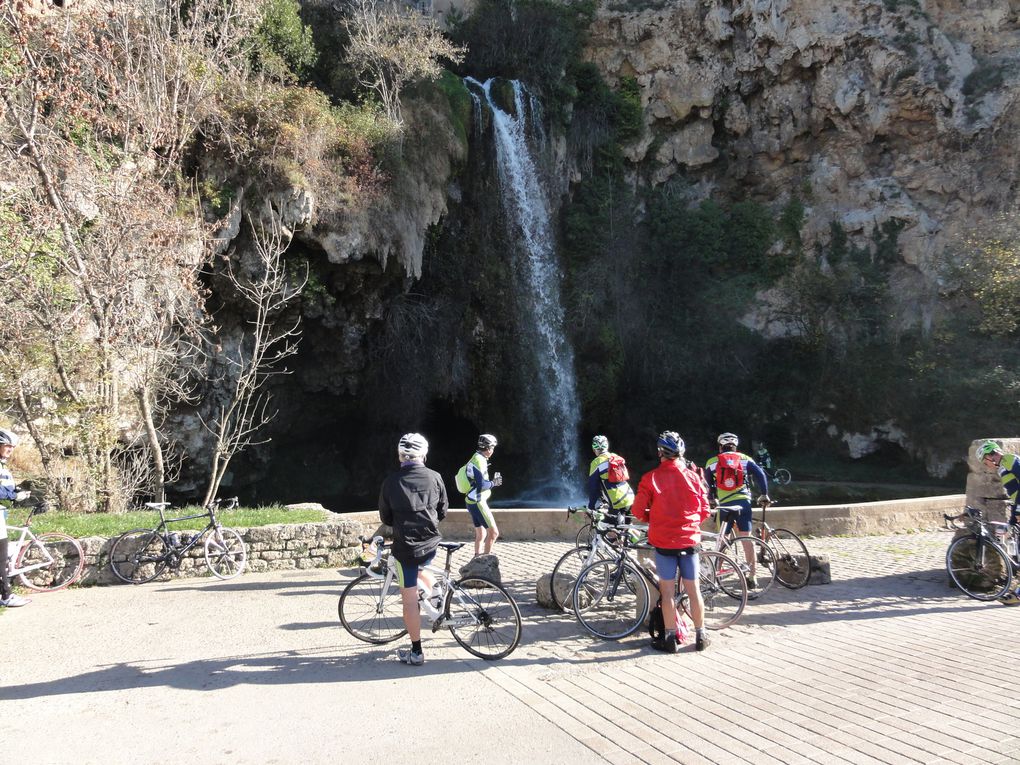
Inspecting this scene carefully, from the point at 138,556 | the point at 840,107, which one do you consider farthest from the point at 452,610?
the point at 840,107

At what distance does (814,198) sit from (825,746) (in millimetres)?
26050

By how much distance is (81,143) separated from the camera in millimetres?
12203

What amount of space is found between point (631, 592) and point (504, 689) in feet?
7.08

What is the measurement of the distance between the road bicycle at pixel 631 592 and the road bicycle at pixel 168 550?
14.1 feet

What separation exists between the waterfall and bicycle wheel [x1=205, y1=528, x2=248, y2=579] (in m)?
14.4

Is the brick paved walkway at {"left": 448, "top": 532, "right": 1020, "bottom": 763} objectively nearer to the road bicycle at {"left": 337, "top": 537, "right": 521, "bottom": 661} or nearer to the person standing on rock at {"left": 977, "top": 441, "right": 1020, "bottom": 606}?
the road bicycle at {"left": 337, "top": 537, "right": 521, "bottom": 661}

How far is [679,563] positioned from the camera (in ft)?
17.9

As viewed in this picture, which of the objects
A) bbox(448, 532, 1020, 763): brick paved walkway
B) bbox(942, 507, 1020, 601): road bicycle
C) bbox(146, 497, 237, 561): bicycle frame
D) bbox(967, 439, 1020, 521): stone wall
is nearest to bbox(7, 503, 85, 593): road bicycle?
bbox(146, 497, 237, 561): bicycle frame

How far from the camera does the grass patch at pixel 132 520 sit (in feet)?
26.0

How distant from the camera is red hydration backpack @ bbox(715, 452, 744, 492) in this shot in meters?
7.33

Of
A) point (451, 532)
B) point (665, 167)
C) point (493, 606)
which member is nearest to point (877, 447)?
point (665, 167)

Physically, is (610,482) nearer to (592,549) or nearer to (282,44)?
(592,549)

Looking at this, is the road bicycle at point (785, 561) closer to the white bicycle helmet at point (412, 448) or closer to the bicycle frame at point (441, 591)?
the bicycle frame at point (441, 591)

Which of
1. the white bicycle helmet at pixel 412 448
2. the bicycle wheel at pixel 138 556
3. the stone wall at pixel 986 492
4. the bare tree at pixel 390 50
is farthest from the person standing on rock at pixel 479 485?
the bare tree at pixel 390 50
